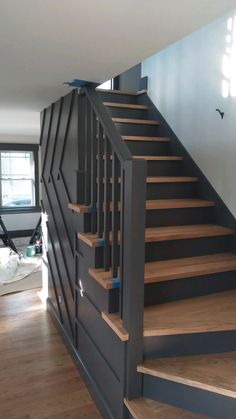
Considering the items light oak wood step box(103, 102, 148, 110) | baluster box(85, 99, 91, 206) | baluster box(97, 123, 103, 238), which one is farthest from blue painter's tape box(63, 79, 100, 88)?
light oak wood step box(103, 102, 148, 110)

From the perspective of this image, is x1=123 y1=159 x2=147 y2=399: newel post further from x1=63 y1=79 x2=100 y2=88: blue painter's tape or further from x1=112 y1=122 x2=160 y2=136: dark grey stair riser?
x1=112 y1=122 x2=160 y2=136: dark grey stair riser

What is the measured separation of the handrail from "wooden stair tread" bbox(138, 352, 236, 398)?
1059mm

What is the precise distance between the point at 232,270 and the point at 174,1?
162 cm

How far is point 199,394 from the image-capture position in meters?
1.58

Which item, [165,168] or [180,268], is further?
[165,168]

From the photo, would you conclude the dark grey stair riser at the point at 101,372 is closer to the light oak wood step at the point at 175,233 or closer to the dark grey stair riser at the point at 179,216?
the light oak wood step at the point at 175,233

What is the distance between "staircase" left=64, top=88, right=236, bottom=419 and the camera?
1582 mm

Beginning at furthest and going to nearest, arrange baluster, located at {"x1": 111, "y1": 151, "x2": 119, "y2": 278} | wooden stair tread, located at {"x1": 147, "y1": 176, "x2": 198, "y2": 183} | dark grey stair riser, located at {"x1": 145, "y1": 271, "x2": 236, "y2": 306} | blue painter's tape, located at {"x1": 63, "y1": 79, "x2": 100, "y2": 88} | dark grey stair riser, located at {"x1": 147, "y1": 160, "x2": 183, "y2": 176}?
dark grey stair riser, located at {"x1": 147, "y1": 160, "x2": 183, "y2": 176} < wooden stair tread, located at {"x1": 147, "y1": 176, "x2": 198, "y2": 183} < blue painter's tape, located at {"x1": 63, "y1": 79, "x2": 100, "y2": 88} < dark grey stair riser, located at {"x1": 145, "y1": 271, "x2": 236, "y2": 306} < baluster, located at {"x1": 111, "y1": 151, "x2": 119, "y2": 278}

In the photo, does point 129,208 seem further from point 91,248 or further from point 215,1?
point 215,1

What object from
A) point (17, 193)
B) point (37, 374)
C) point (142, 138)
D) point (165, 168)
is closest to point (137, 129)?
point (142, 138)

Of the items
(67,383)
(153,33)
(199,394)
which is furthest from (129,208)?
(67,383)

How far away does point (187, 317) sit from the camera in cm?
182

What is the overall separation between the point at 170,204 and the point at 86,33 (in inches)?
54.2

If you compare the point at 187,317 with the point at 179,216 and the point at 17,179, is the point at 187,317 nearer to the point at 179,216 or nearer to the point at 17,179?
the point at 179,216
